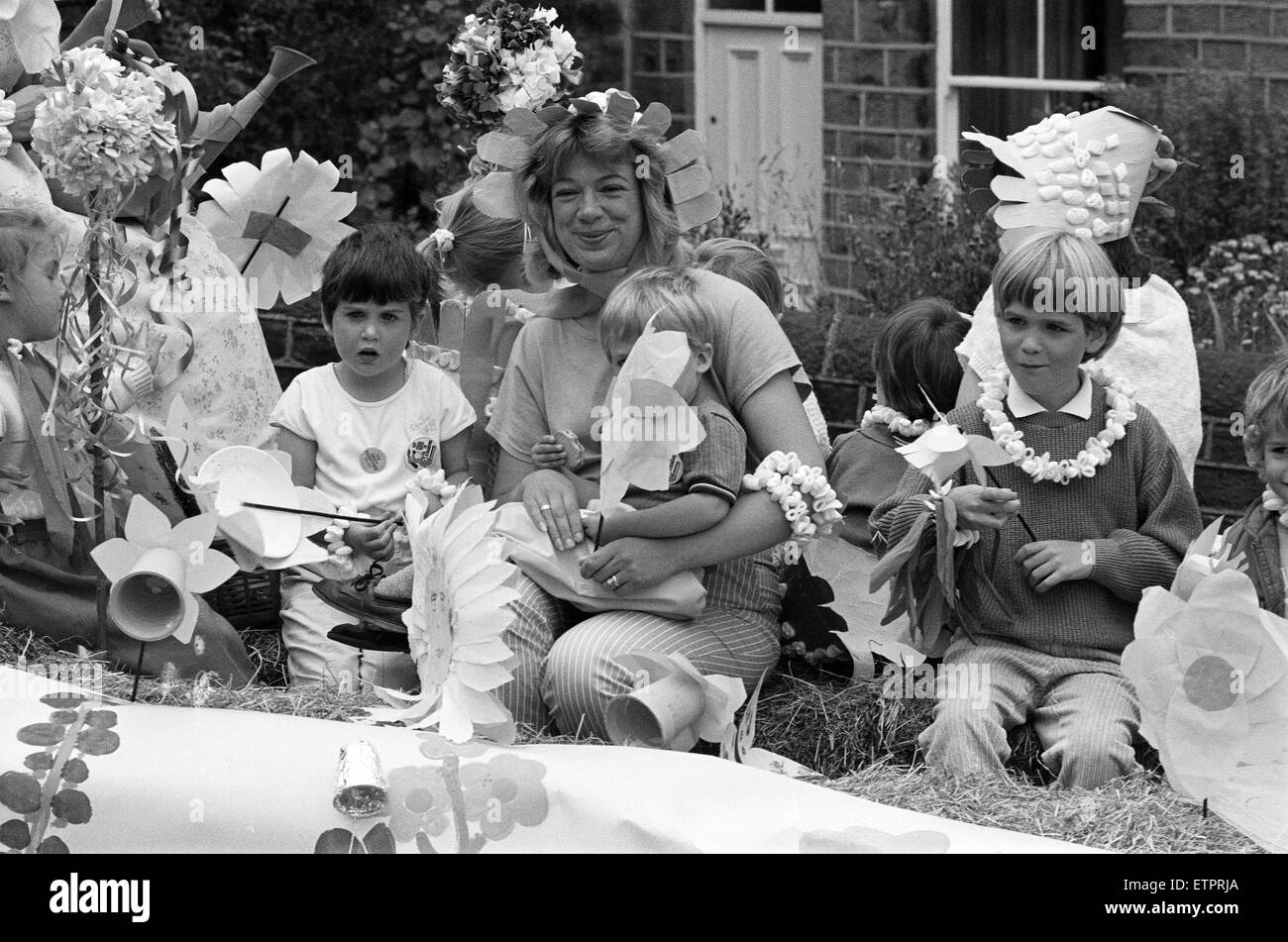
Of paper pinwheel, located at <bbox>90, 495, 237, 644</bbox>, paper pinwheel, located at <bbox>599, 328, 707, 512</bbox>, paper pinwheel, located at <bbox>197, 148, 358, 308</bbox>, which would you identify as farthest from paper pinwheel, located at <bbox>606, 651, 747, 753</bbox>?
paper pinwheel, located at <bbox>197, 148, 358, 308</bbox>

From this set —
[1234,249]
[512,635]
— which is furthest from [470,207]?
[1234,249]

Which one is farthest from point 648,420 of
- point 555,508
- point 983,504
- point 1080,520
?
point 1080,520

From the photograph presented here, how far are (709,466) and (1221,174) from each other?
3.63 m

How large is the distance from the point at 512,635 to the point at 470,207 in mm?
1245

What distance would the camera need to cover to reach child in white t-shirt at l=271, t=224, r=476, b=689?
3379mm

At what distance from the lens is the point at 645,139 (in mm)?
3174

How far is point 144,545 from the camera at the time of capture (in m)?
2.67

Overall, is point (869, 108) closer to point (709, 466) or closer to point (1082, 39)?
point (1082, 39)

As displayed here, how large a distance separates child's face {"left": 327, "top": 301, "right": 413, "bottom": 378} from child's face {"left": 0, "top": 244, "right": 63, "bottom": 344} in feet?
1.69

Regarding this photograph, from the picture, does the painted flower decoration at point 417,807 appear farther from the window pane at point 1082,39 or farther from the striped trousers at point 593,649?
the window pane at point 1082,39

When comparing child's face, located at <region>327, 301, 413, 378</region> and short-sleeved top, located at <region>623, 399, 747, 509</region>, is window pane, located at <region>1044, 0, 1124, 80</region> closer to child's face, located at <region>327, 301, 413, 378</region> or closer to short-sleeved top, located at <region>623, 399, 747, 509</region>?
child's face, located at <region>327, 301, 413, 378</region>

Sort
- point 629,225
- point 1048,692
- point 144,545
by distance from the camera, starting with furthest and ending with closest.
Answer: point 629,225 → point 1048,692 → point 144,545
